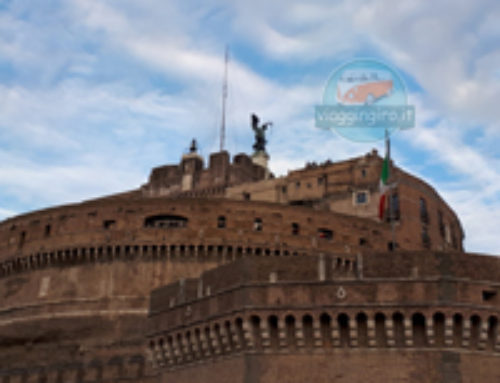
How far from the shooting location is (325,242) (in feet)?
145

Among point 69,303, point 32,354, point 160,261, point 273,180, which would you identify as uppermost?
point 273,180

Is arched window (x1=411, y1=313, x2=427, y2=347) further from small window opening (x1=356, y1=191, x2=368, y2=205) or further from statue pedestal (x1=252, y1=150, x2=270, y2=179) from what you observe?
statue pedestal (x1=252, y1=150, x2=270, y2=179)

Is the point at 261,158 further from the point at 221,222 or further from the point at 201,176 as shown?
the point at 221,222

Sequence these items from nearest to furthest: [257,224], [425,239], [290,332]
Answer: [290,332] < [257,224] < [425,239]

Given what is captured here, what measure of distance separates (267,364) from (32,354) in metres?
24.5

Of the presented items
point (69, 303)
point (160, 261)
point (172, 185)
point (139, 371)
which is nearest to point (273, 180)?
point (172, 185)

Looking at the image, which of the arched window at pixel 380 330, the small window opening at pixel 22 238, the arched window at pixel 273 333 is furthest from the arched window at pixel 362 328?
the small window opening at pixel 22 238

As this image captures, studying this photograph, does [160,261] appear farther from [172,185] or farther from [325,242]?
[172,185]

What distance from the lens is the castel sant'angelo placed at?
1683 centimetres

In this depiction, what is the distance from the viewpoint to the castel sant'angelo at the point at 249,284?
1683 centimetres

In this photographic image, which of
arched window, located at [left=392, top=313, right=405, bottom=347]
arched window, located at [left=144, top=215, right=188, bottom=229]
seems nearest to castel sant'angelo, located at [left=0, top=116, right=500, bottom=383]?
arched window, located at [left=392, top=313, right=405, bottom=347]

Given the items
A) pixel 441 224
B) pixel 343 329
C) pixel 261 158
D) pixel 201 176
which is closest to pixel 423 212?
pixel 441 224

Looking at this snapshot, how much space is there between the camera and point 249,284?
18.0 meters

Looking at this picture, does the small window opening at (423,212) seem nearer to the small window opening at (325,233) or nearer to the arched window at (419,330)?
the small window opening at (325,233)
